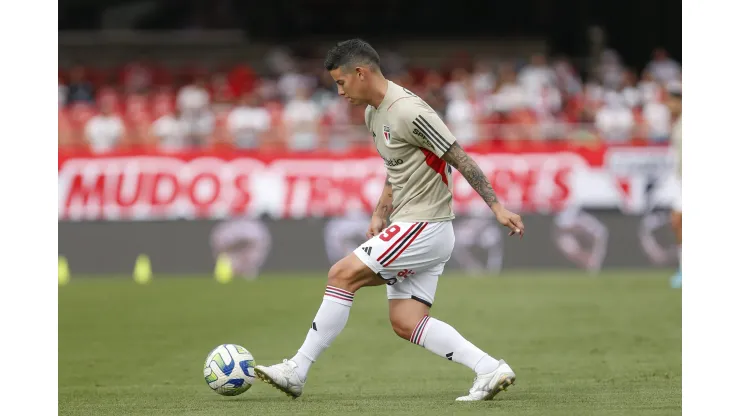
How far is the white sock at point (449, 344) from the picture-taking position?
7539 millimetres

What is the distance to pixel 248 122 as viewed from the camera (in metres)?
23.5

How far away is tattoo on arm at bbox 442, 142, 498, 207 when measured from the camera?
7297mm

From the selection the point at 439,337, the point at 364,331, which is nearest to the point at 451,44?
the point at 364,331

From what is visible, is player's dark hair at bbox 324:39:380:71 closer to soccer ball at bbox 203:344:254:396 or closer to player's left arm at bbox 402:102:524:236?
player's left arm at bbox 402:102:524:236

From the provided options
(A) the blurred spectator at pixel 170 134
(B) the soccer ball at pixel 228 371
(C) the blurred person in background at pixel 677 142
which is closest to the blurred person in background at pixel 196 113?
(A) the blurred spectator at pixel 170 134

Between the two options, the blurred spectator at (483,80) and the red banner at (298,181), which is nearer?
the red banner at (298,181)

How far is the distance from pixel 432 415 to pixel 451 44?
25135mm

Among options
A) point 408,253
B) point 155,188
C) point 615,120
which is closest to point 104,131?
point 155,188

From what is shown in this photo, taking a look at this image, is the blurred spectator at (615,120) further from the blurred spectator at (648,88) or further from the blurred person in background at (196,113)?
the blurred person in background at (196,113)

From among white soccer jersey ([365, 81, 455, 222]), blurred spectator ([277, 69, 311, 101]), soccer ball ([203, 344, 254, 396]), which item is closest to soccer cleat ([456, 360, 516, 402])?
white soccer jersey ([365, 81, 455, 222])

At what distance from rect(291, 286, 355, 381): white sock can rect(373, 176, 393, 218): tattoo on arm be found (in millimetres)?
767

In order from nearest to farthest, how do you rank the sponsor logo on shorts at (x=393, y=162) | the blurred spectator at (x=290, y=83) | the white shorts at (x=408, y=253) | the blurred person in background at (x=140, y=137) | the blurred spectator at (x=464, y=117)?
1. the white shorts at (x=408, y=253)
2. the sponsor logo on shorts at (x=393, y=162)
3. the blurred spectator at (x=464, y=117)
4. the blurred person in background at (x=140, y=137)
5. the blurred spectator at (x=290, y=83)

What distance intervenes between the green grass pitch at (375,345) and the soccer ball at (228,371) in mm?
130

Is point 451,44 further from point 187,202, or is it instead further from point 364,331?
point 364,331
